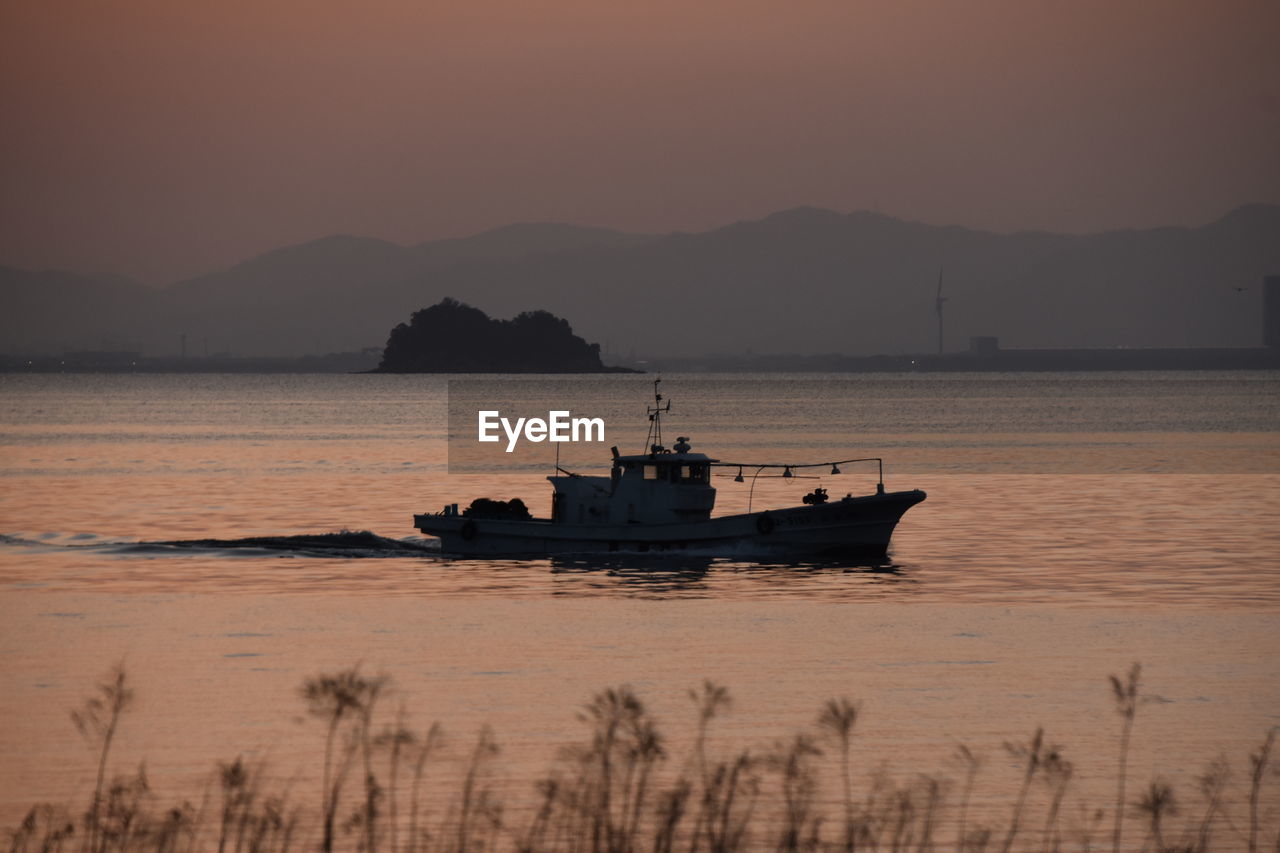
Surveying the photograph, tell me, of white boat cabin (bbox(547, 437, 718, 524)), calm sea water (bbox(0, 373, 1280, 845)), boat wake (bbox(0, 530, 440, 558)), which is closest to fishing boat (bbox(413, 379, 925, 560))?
white boat cabin (bbox(547, 437, 718, 524))

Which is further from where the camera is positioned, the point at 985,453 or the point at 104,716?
the point at 985,453

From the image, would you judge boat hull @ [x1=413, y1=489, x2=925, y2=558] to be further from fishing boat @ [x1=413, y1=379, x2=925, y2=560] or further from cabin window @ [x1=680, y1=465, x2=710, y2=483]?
cabin window @ [x1=680, y1=465, x2=710, y2=483]

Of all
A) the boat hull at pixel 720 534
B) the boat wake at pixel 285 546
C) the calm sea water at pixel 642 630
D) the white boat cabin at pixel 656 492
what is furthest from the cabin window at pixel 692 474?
the boat wake at pixel 285 546

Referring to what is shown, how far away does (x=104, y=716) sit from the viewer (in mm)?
29453

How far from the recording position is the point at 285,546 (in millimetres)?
63094

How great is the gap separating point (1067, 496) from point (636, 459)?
4185 cm

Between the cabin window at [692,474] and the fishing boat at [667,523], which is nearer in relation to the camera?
the fishing boat at [667,523]

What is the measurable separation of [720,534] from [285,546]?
1675 centimetres

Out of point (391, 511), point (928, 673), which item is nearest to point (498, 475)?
point (391, 511)

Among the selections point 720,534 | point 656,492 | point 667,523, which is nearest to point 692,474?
point 656,492

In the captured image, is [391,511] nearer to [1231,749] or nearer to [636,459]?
[636,459]

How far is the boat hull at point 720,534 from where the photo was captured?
58.8m

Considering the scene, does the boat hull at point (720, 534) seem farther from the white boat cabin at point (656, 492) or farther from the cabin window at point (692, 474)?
the cabin window at point (692, 474)

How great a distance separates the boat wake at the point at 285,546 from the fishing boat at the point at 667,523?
3023 millimetres
